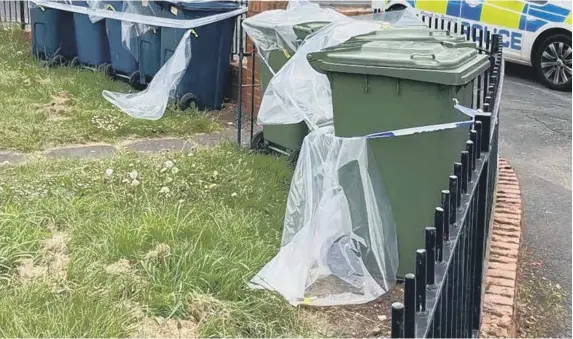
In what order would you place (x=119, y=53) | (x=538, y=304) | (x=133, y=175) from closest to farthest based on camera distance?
(x=538, y=304), (x=133, y=175), (x=119, y=53)

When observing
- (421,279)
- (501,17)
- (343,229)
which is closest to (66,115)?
(343,229)

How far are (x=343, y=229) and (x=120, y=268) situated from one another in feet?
3.57

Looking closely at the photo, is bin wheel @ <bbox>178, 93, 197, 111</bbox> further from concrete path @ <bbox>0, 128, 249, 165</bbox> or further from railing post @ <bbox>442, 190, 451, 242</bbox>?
railing post @ <bbox>442, 190, 451, 242</bbox>

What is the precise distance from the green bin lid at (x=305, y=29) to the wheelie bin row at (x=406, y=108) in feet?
3.47

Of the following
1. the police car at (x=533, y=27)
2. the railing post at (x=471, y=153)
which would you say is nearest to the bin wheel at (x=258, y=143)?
the railing post at (x=471, y=153)

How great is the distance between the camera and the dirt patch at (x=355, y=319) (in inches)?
135

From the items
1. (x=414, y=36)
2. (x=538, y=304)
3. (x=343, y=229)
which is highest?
(x=414, y=36)

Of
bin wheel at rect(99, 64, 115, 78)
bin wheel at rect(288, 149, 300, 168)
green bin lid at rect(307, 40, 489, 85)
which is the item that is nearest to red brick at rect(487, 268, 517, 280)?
green bin lid at rect(307, 40, 489, 85)

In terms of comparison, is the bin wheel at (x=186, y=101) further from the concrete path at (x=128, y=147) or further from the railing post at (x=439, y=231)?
the railing post at (x=439, y=231)

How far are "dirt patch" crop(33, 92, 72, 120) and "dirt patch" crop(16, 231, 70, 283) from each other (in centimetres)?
337

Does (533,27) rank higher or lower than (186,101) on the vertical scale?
higher

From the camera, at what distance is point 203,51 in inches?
303

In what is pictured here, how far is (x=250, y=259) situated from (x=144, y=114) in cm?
371

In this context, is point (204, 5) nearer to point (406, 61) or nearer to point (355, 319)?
point (406, 61)
